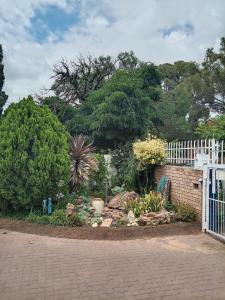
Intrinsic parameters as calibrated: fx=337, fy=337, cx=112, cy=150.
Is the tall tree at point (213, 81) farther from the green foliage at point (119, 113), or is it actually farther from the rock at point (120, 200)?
the rock at point (120, 200)

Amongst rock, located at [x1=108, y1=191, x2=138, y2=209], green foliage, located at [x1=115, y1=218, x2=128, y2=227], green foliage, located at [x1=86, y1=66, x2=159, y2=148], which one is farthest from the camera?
green foliage, located at [x1=86, y1=66, x2=159, y2=148]

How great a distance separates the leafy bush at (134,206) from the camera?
315 inches

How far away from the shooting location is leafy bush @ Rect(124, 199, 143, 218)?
8009 millimetres

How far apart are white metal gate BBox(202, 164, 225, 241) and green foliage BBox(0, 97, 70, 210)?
3452mm

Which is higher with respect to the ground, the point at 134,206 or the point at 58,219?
the point at 134,206

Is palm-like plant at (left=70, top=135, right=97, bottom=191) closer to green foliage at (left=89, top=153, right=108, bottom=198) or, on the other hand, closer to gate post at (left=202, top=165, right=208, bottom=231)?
green foliage at (left=89, top=153, right=108, bottom=198)

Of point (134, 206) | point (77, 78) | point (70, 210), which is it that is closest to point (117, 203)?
point (134, 206)

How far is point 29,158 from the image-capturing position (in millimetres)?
8117

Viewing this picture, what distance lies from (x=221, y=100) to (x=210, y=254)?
17558 mm

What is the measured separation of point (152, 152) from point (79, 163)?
7.33 ft

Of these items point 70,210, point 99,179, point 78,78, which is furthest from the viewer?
point 78,78

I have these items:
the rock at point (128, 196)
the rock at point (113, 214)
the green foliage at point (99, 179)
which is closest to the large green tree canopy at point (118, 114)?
the green foliage at point (99, 179)

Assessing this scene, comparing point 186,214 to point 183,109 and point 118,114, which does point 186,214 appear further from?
point 183,109

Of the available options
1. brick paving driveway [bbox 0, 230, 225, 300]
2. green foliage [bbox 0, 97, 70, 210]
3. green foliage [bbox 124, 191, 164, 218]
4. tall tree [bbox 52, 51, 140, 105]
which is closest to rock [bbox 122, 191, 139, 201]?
green foliage [bbox 124, 191, 164, 218]
